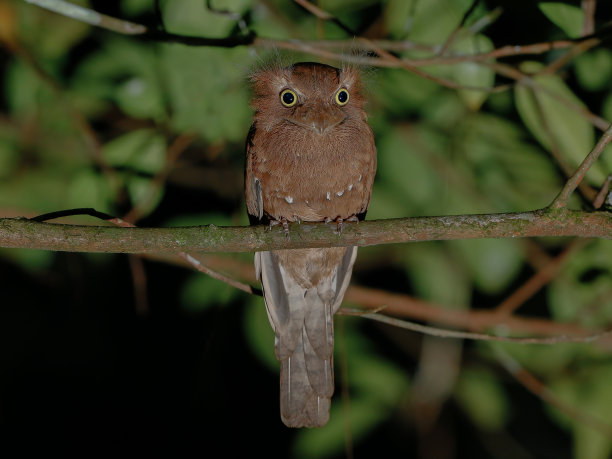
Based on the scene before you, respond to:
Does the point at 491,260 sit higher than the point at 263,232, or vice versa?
the point at 491,260

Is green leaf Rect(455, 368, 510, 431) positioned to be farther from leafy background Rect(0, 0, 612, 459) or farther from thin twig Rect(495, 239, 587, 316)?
thin twig Rect(495, 239, 587, 316)

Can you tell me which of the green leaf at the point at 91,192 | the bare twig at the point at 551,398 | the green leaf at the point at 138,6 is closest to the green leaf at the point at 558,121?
the bare twig at the point at 551,398

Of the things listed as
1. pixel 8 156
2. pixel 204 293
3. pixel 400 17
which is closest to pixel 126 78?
pixel 8 156

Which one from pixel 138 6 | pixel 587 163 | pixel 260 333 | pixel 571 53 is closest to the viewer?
pixel 587 163

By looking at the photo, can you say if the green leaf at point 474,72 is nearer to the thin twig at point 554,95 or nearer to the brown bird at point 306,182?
the thin twig at point 554,95

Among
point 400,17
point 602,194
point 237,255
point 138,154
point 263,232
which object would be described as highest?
point 400,17

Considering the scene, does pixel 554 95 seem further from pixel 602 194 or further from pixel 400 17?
pixel 400 17
